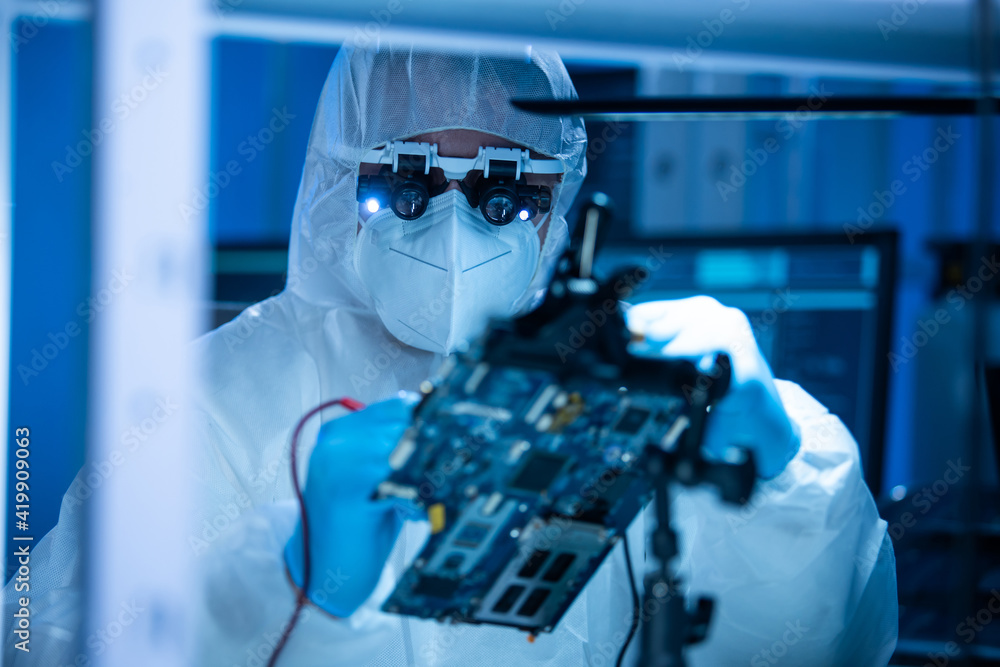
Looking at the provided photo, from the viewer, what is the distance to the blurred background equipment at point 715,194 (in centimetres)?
64

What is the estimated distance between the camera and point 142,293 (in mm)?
590

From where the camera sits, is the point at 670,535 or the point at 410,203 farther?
the point at 410,203

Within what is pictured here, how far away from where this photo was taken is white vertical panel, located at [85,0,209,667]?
0.59 meters

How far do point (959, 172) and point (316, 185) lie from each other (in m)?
2.07

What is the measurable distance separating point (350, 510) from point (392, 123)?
61 centimetres
